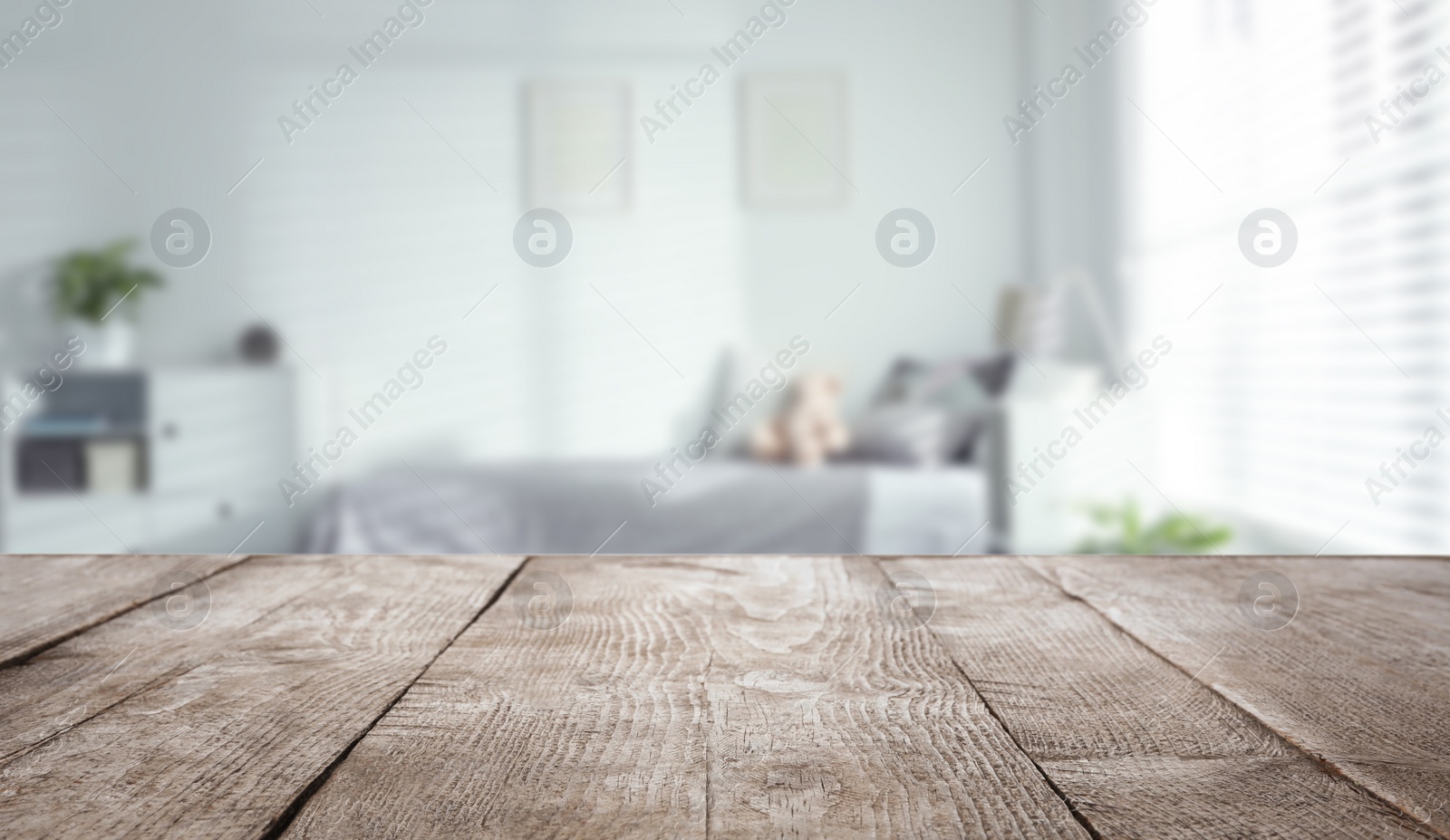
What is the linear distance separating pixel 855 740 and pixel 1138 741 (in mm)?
143

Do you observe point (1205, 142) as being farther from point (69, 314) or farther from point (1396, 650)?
point (69, 314)

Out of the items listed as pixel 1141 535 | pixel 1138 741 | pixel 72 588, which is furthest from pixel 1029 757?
pixel 72 588

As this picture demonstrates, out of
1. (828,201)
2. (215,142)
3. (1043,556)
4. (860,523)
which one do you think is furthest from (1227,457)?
(215,142)

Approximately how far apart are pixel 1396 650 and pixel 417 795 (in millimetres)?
643

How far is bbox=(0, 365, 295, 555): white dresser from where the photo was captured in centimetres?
111

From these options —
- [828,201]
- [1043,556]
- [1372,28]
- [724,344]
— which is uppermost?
[1372,28]

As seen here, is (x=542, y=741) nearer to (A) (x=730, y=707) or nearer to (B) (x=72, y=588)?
(A) (x=730, y=707)

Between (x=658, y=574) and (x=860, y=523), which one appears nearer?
(x=658, y=574)

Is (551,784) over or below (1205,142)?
below

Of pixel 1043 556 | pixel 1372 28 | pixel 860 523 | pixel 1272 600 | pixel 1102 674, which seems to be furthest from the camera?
pixel 1372 28

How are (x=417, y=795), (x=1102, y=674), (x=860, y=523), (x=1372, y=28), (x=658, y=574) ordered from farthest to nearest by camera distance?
(x=1372, y=28) < (x=860, y=523) < (x=658, y=574) < (x=1102, y=674) < (x=417, y=795)

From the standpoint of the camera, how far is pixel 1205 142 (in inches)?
43.4

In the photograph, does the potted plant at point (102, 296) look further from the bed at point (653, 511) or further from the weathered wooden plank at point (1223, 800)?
the weathered wooden plank at point (1223, 800)

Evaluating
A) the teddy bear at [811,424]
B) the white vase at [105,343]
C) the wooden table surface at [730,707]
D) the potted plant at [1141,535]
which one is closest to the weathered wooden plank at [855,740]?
the wooden table surface at [730,707]
